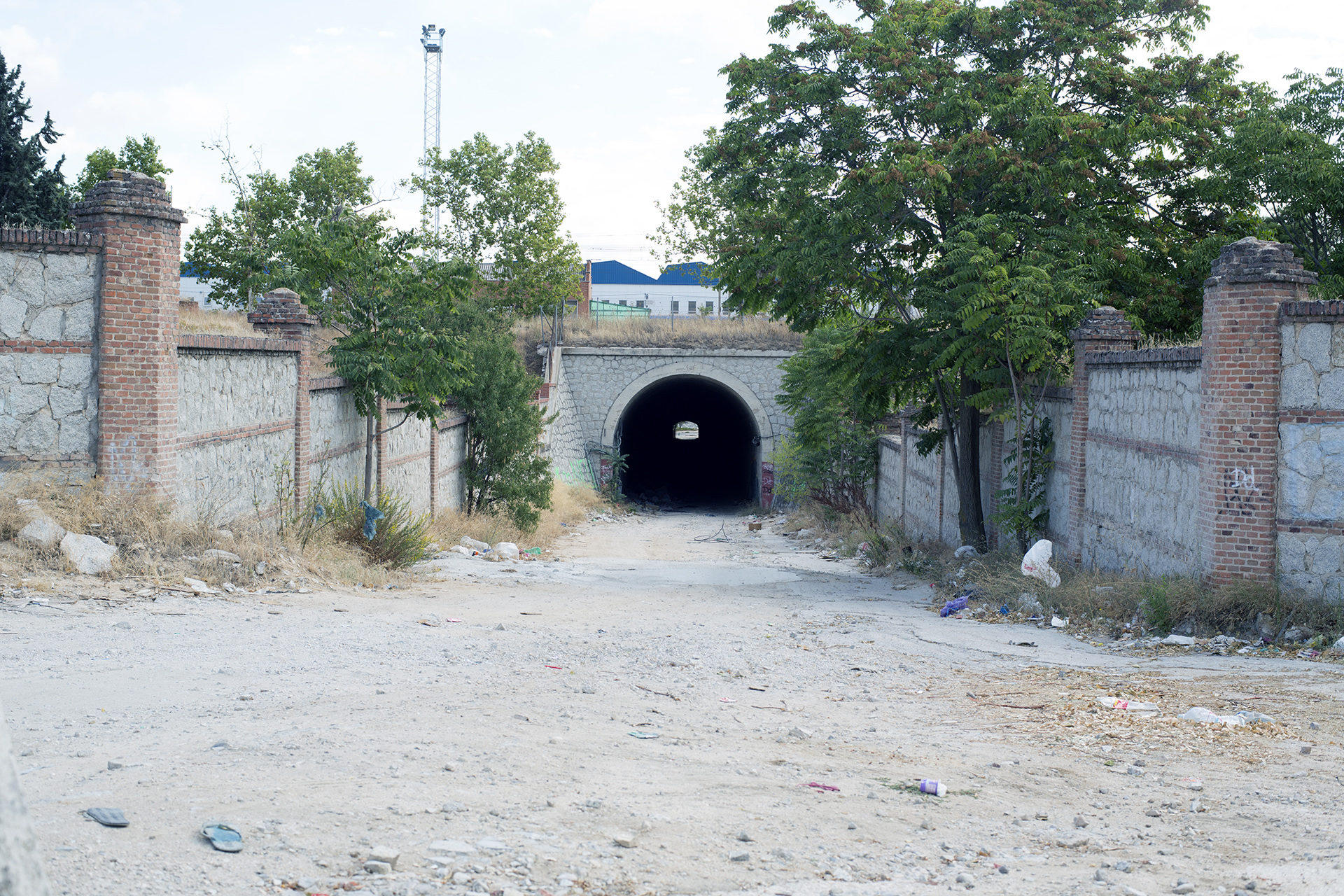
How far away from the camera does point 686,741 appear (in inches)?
211

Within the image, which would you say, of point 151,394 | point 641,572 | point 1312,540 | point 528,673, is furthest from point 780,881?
point 641,572

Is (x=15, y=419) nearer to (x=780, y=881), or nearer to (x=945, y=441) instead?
(x=780, y=881)

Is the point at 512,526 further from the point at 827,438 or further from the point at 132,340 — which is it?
the point at 132,340

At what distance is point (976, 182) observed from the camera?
12.6 meters

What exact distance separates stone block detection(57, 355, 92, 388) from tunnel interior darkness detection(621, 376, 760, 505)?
78.0 feet

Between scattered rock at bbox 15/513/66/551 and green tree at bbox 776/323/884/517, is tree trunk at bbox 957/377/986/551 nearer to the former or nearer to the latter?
green tree at bbox 776/323/884/517

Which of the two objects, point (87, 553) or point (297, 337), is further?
point (297, 337)

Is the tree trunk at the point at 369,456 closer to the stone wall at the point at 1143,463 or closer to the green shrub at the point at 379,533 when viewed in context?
the green shrub at the point at 379,533

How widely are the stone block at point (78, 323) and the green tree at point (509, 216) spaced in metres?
24.4

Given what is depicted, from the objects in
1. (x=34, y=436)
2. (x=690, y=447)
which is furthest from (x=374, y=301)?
(x=690, y=447)

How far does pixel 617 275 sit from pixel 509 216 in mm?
34479

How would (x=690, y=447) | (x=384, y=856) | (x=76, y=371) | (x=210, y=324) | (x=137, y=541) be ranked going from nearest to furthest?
(x=384, y=856)
(x=137, y=541)
(x=76, y=371)
(x=210, y=324)
(x=690, y=447)

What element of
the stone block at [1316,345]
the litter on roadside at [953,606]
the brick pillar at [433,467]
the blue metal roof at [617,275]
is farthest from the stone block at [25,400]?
the blue metal roof at [617,275]

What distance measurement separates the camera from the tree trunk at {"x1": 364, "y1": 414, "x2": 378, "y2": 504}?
13.8 metres
